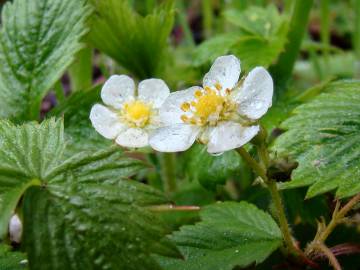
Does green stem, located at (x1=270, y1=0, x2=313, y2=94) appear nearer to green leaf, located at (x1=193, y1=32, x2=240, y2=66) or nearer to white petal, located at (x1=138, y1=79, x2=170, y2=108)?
green leaf, located at (x1=193, y1=32, x2=240, y2=66)

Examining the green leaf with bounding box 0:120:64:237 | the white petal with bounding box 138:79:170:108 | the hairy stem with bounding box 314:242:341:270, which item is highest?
the white petal with bounding box 138:79:170:108

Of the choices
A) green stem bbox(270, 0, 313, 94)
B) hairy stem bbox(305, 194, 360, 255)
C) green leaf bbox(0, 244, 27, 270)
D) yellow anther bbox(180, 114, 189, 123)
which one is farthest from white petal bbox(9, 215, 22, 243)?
green stem bbox(270, 0, 313, 94)

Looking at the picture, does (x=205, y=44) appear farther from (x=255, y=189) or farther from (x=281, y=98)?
(x=255, y=189)

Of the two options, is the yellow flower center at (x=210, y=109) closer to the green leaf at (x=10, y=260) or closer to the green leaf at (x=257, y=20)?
the green leaf at (x=10, y=260)

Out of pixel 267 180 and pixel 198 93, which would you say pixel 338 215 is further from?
pixel 198 93

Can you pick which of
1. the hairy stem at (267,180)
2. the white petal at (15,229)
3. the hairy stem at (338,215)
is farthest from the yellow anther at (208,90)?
the white petal at (15,229)

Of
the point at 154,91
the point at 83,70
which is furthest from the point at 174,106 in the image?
the point at 83,70
